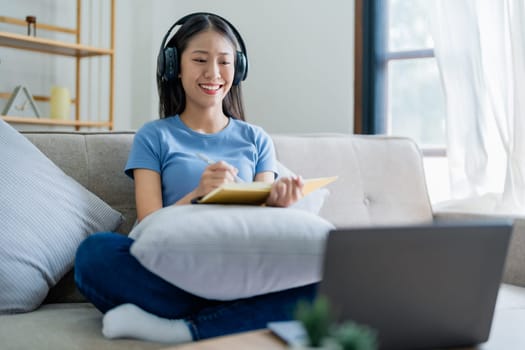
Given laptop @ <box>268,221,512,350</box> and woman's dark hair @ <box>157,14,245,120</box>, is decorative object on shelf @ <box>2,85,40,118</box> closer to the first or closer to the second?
woman's dark hair @ <box>157,14,245,120</box>

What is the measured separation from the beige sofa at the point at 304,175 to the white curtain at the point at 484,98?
397 mm

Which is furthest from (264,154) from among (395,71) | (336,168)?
(395,71)

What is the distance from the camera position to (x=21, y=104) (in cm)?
328

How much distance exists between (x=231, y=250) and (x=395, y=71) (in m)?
2.16

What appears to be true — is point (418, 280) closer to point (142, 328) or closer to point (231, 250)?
point (231, 250)

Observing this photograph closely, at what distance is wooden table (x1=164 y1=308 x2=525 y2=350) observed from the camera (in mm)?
774

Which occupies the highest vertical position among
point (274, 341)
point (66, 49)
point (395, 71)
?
point (66, 49)

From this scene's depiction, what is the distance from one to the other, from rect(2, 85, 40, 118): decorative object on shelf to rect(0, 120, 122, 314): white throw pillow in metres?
1.80

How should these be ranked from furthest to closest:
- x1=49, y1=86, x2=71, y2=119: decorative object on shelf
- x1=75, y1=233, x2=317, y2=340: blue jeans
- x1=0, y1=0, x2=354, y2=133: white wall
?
x1=49, y1=86, x2=71, y2=119: decorative object on shelf → x1=0, y1=0, x2=354, y2=133: white wall → x1=75, y1=233, x2=317, y2=340: blue jeans

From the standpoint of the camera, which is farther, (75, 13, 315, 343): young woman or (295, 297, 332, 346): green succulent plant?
(75, 13, 315, 343): young woman

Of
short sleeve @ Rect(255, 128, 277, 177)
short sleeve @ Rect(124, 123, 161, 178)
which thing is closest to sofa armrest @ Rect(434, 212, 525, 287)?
short sleeve @ Rect(255, 128, 277, 177)

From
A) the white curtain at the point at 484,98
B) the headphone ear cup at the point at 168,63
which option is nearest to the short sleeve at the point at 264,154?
the headphone ear cup at the point at 168,63

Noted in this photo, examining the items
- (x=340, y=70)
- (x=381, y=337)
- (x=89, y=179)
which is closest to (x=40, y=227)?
(x=89, y=179)

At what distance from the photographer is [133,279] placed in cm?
122
